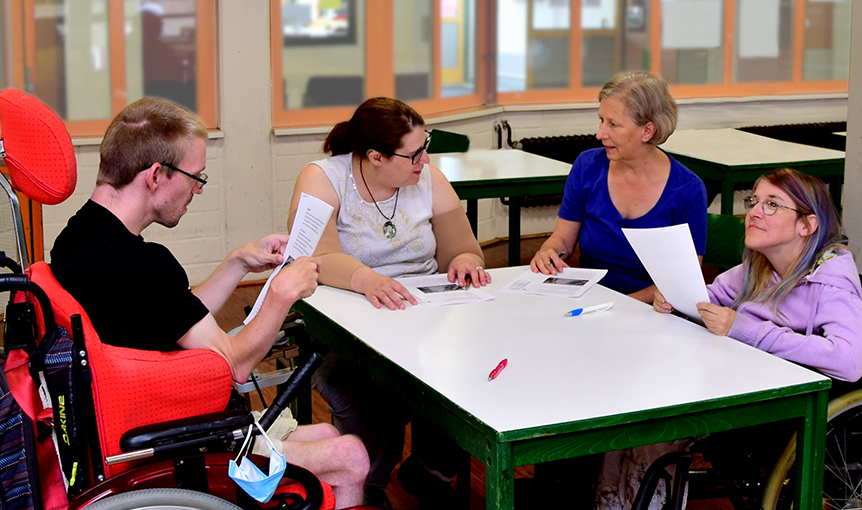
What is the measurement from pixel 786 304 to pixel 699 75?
5124 mm

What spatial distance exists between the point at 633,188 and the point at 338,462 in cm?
132

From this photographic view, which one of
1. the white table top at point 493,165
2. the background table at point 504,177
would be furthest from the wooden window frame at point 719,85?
the background table at point 504,177

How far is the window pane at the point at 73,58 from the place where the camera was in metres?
4.70

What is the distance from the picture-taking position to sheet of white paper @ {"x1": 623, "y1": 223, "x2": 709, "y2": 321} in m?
2.06

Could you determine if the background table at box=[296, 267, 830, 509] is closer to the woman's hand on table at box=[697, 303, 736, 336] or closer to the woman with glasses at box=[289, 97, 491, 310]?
the woman's hand on table at box=[697, 303, 736, 336]

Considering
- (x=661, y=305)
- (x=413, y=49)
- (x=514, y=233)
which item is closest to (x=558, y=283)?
(x=661, y=305)

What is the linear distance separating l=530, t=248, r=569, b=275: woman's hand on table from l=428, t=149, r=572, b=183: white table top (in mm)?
1363

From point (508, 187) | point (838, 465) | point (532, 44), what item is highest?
point (532, 44)

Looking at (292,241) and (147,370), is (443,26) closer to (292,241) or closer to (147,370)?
(292,241)

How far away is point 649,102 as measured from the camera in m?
2.74

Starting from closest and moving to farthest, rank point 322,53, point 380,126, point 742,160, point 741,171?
point 380,126, point 741,171, point 742,160, point 322,53

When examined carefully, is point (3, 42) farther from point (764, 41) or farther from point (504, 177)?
point (764, 41)

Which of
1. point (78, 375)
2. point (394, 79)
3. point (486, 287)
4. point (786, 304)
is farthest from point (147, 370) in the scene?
point (394, 79)

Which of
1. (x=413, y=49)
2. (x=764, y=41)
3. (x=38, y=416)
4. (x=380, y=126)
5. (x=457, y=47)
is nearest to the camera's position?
(x=38, y=416)
